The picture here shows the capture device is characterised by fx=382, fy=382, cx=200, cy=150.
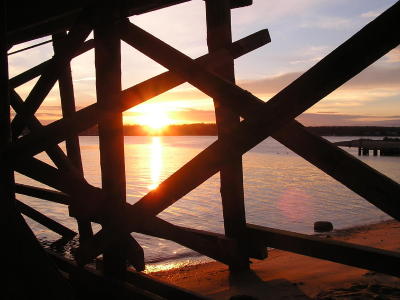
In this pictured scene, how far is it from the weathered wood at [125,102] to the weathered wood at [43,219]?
4233mm

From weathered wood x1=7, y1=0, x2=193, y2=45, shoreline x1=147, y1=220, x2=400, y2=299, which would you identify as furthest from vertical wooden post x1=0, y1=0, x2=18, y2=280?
shoreline x1=147, y1=220, x2=400, y2=299

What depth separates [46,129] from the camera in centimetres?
274

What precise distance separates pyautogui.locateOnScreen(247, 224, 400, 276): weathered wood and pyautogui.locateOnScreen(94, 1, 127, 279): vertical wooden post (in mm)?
1314

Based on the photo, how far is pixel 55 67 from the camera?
3150 mm

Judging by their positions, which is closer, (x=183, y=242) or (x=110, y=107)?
(x=110, y=107)

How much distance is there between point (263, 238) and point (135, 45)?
2.06 meters

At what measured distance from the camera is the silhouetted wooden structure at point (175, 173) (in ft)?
5.18

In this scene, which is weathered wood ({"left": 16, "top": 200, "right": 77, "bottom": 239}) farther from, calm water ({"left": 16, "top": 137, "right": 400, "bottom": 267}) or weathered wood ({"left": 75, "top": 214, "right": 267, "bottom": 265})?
weathered wood ({"left": 75, "top": 214, "right": 267, "bottom": 265})

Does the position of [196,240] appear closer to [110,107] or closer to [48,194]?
[110,107]

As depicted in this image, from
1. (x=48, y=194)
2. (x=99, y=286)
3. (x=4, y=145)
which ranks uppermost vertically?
(x=4, y=145)

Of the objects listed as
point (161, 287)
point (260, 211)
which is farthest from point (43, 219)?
point (260, 211)

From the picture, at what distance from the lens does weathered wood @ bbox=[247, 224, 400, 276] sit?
2.37m

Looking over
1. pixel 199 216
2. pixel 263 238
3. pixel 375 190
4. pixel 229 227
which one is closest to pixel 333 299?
pixel 263 238

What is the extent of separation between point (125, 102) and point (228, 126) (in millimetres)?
1569
